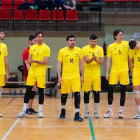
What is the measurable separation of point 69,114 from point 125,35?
8.62m

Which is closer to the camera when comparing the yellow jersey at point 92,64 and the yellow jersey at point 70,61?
the yellow jersey at point 70,61

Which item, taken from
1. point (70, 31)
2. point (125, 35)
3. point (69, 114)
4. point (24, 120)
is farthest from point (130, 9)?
point (24, 120)

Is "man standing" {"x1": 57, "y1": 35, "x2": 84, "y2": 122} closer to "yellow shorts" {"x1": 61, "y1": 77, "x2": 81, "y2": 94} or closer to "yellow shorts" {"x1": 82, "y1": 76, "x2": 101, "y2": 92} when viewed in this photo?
"yellow shorts" {"x1": 61, "y1": 77, "x2": 81, "y2": 94}

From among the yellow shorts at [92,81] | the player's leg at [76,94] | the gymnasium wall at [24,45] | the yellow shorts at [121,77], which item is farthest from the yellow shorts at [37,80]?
the gymnasium wall at [24,45]

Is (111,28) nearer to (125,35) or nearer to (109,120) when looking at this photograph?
(125,35)

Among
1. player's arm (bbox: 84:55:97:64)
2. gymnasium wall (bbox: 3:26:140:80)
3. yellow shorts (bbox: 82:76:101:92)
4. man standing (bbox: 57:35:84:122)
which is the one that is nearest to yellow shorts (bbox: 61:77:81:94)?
man standing (bbox: 57:35:84:122)

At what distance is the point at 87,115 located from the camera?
7.99 m

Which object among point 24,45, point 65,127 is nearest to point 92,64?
point 65,127

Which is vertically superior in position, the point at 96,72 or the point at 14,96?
the point at 96,72

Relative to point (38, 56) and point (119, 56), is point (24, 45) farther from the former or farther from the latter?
point (119, 56)

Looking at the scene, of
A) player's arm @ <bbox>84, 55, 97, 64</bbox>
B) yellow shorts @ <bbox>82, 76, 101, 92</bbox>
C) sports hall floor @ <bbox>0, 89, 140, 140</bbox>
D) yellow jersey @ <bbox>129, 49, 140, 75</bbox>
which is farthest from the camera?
yellow shorts @ <bbox>82, 76, 101, 92</bbox>

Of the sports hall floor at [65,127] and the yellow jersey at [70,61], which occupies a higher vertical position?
the yellow jersey at [70,61]

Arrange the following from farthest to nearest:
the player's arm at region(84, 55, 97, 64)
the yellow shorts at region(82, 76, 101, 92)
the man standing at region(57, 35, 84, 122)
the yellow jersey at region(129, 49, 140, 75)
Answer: the yellow shorts at region(82, 76, 101, 92), the yellow jersey at region(129, 49, 140, 75), the man standing at region(57, 35, 84, 122), the player's arm at region(84, 55, 97, 64)

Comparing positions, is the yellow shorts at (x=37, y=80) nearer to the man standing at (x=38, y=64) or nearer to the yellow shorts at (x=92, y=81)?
the man standing at (x=38, y=64)
